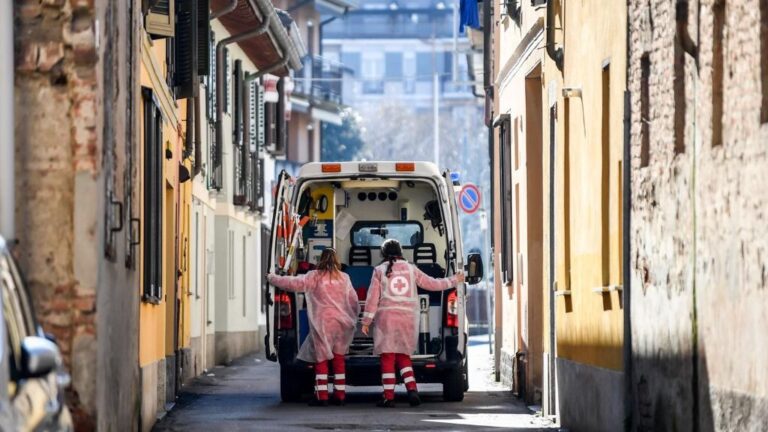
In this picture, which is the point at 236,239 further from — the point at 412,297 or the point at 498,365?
the point at 412,297

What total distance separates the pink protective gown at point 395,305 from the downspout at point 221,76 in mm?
11910

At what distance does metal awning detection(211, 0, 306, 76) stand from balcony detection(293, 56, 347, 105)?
614 inches

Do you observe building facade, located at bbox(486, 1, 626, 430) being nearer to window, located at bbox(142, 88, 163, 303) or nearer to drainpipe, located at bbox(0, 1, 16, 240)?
window, located at bbox(142, 88, 163, 303)

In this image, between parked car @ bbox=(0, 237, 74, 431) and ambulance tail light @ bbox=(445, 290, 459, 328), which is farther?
ambulance tail light @ bbox=(445, 290, 459, 328)

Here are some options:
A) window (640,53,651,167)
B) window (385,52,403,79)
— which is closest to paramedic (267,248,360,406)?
window (640,53,651,167)

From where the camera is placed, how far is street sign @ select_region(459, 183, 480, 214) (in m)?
34.4

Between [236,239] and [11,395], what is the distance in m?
30.7

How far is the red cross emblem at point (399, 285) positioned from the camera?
21594 millimetres

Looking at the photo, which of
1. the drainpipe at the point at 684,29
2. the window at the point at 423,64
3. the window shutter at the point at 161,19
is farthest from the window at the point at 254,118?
the window at the point at 423,64

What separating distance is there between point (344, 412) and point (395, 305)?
1.57 metres

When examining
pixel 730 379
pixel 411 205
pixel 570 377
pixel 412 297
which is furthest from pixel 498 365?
pixel 730 379

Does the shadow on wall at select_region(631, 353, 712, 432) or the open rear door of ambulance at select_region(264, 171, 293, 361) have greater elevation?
the open rear door of ambulance at select_region(264, 171, 293, 361)

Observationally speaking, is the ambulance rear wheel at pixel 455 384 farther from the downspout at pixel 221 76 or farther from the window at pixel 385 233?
the downspout at pixel 221 76

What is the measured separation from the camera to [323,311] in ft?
71.4
